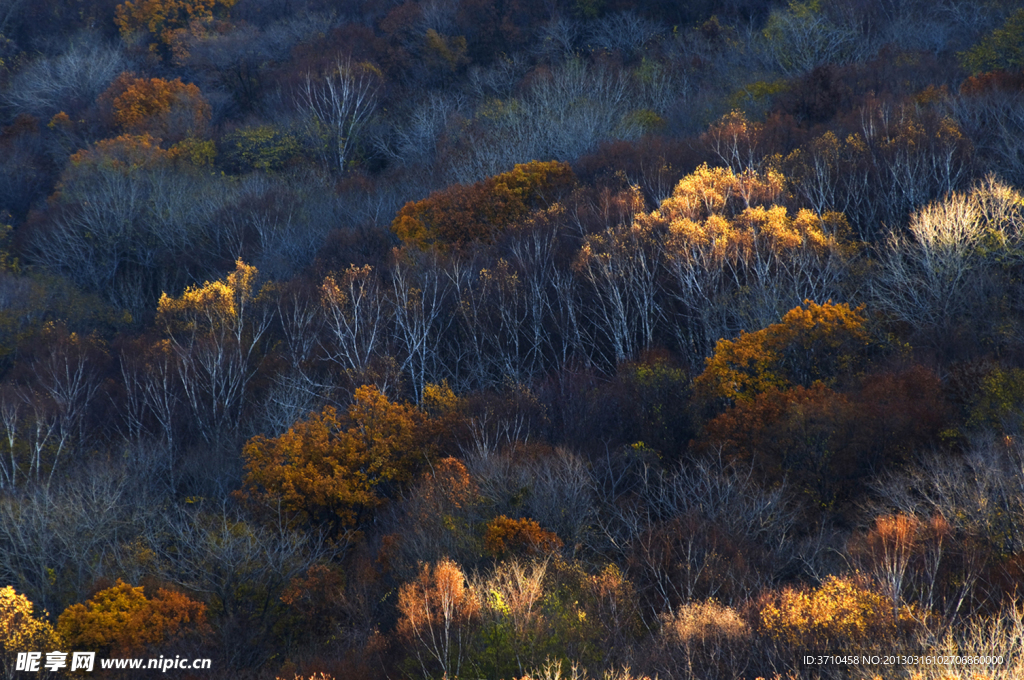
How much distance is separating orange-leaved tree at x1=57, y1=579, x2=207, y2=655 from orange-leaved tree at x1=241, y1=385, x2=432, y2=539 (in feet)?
21.3

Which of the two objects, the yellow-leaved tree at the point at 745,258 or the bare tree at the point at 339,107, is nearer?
the yellow-leaved tree at the point at 745,258

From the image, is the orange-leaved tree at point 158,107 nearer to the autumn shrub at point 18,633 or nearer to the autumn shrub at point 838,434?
the autumn shrub at point 18,633

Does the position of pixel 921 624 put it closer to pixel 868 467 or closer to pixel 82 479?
pixel 868 467

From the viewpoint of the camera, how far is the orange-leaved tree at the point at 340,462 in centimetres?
2984

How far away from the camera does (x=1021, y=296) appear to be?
94.9 feet

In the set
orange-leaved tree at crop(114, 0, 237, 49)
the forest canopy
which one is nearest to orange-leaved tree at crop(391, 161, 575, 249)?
the forest canopy

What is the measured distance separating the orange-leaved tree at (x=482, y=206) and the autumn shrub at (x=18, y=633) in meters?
27.5

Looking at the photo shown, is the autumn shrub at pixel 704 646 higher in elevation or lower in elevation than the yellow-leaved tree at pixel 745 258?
lower

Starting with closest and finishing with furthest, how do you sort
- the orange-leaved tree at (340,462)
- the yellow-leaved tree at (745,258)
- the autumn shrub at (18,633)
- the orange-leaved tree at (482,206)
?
the autumn shrub at (18,633), the orange-leaved tree at (340,462), the yellow-leaved tree at (745,258), the orange-leaved tree at (482,206)

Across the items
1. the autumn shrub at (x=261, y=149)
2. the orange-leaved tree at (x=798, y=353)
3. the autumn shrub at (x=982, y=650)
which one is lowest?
the autumn shrub at (x=261, y=149)

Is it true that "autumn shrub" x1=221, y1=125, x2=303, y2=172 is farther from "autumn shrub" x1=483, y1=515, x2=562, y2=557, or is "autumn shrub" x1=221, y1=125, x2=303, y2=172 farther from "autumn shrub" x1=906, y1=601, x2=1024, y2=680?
"autumn shrub" x1=906, y1=601, x2=1024, y2=680

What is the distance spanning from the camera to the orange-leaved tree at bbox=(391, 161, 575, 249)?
46.5 meters

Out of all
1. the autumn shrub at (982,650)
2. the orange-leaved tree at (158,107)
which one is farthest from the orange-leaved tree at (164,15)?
the autumn shrub at (982,650)

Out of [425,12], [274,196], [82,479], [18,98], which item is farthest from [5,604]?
[18,98]
